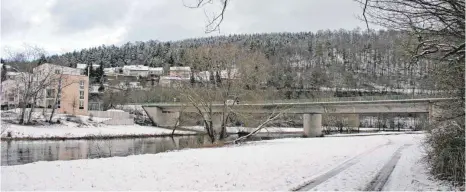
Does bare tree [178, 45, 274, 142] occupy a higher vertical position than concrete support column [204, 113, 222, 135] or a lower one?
higher

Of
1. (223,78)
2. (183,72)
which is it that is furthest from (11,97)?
(223,78)

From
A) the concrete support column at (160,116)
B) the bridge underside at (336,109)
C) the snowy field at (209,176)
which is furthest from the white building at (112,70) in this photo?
the snowy field at (209,176)

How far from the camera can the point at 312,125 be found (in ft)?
227

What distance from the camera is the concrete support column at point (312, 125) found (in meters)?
68.4

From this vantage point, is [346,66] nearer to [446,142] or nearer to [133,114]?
[133,114]

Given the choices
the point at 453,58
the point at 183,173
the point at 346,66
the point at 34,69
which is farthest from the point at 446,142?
the point at 346,66

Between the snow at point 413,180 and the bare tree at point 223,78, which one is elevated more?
the bare tree at point 223,78

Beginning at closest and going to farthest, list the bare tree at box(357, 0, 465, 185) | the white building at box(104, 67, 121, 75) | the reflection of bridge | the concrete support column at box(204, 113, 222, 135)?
the bare tree at box(357, 0, 465, 185) < the concrete support column at box(204, 113, 222, 135) < the reflection of bridge < the white building at box(104, 67, 121, 75)

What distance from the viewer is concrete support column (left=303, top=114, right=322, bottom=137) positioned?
6844 cm

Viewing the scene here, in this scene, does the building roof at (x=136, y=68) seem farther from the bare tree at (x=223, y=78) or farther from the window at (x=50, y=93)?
the bare tree at (x=223, y=78)

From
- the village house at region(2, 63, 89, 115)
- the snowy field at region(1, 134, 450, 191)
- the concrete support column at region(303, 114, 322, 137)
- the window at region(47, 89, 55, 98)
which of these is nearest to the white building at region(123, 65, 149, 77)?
the village house at region(2, 63, 89, 115)

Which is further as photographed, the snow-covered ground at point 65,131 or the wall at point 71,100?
the wall at point 71,100

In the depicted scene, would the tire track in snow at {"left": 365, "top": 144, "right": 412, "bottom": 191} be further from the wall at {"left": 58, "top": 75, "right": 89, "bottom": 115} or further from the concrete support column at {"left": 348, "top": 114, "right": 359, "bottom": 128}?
the wall at {"left": 58, "top": 75, "right": 89, "bottom": 115}

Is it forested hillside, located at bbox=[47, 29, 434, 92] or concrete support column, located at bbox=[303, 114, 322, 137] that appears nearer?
concrete support column, located at bbox=[303, 114, 322, 137]
